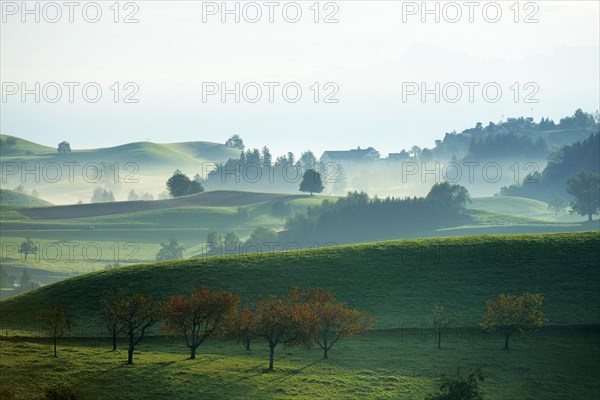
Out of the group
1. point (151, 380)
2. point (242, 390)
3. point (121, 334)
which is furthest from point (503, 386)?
point (121, 334)

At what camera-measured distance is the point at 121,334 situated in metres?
92.8

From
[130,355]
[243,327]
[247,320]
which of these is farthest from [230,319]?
[130,355]

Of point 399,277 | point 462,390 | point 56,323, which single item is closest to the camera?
point 462,390

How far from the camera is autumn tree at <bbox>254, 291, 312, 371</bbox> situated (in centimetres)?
8375

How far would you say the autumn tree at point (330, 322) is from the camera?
86.7m

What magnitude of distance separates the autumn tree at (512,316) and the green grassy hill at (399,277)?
506 centimetres

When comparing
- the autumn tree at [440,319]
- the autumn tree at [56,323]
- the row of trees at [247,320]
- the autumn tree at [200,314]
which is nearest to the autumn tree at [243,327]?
the row of trees at [247,320]

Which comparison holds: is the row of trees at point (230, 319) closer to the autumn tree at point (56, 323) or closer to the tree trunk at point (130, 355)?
Answer: the tree trunk at point (130, 355)

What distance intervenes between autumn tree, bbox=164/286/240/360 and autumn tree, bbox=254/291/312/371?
392 cm

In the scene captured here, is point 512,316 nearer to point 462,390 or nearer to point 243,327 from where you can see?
point 462,390

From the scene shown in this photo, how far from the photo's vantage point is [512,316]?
91625 mm

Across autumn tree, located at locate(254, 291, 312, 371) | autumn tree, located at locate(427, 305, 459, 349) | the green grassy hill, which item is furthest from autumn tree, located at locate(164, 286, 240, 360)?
autumn tree, located at locate(427, 305, 459, 349)

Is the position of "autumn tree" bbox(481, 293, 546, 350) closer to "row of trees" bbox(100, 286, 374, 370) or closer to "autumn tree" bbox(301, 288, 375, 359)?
"autumn tree" bbox(301, 288, 375, 359)

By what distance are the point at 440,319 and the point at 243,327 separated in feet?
83.3
